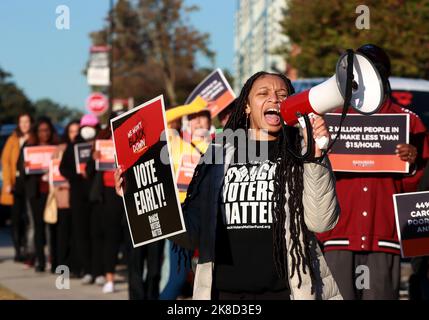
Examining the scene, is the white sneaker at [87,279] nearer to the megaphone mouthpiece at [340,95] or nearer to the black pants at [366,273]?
the black pants at [366,273]

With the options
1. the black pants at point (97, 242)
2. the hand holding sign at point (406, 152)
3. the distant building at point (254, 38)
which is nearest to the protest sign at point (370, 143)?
the hand holding sign at point (406, 152)

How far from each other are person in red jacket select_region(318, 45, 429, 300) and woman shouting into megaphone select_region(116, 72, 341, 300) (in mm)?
2156

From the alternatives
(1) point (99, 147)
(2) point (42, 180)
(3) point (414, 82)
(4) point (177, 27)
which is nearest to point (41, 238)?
(2) point (42, 180)

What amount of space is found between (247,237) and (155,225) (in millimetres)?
409

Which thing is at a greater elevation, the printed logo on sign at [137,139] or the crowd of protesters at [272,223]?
the printed logo on sign at [137,139]

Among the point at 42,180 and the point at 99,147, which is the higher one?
the point at 99,147

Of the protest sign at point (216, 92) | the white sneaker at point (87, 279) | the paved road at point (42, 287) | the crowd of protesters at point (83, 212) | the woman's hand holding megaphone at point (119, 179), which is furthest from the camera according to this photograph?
the white sneaker at point (87, 279)

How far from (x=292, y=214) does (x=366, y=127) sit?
2.61 metres

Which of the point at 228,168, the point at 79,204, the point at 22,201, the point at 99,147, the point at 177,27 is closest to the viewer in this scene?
the point at 228,168

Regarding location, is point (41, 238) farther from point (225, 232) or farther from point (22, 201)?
point (225, 232)

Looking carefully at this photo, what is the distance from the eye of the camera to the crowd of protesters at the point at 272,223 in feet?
16.3

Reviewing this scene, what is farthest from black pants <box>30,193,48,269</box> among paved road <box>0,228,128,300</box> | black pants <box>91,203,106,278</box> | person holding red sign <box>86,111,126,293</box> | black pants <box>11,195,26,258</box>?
person holding red sign <box>86,111,126,293</box>
